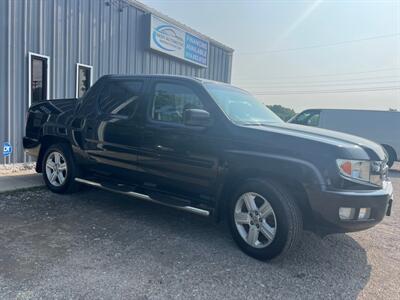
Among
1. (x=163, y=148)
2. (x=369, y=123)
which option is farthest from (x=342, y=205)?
(x=369, y=123)

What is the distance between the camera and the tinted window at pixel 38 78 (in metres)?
7.87

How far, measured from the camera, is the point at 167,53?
1195cm

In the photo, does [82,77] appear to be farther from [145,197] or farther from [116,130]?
[145,197]

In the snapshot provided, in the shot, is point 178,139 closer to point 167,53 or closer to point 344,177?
point 344,177

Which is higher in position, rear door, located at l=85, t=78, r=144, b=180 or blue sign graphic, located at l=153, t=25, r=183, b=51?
blue sign graphic, located at l=153, t=25, r=183, b=51

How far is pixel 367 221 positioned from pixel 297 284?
0.92 m

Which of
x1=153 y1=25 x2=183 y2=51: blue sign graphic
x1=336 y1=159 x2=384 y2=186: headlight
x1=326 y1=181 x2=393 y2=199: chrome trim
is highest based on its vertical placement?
x1=153 y1=25 x2=183 y2=51: blue sign graphic

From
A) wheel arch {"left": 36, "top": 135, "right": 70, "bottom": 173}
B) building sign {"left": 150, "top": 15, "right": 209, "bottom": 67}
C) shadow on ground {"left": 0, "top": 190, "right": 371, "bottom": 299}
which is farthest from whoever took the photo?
building sign {"left": 150, "top": 15, "right": 209, "bottom": 67}

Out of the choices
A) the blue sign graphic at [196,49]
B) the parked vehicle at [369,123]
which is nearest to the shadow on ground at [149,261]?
the parked vehicle at [369,123]

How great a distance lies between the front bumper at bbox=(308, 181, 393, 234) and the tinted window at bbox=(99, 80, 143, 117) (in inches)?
104

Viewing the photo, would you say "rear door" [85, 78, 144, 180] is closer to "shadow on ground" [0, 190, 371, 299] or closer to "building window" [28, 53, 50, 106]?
"shadow on ground" [0, 190, 371, 299]

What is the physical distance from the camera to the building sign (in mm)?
11164

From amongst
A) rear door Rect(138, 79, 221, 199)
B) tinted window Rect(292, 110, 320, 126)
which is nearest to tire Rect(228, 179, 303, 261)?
rear door Rect(138, 79, 221, 199)

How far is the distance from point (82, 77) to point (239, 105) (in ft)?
20.2
